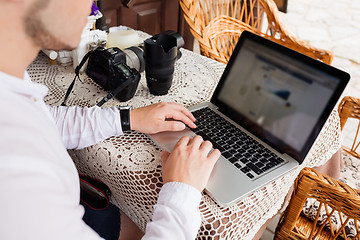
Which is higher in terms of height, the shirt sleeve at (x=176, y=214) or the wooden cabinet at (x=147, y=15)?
the shirt sleeve at (x=176, y=214)

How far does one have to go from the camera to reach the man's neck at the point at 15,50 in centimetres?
48

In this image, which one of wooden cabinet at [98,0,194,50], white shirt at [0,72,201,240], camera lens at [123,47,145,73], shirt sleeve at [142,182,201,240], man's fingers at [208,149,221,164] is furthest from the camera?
wooden cabinet at [98,0,194,50]

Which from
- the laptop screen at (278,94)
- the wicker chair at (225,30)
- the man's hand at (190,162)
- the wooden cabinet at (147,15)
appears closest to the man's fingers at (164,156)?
the man's hand at (190,162)

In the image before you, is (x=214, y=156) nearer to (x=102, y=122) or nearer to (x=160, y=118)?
(x=160, y=118)

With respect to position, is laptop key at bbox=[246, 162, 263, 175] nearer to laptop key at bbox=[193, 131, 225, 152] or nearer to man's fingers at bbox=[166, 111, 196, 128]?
laptop key at bbox=[193, 131, 225, 152]

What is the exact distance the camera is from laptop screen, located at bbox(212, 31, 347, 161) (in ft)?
2.40

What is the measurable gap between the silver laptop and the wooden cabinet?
128 centimetres

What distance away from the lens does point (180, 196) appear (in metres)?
0.60

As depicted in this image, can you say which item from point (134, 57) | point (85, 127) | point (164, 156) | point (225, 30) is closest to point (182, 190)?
point (164, 156)

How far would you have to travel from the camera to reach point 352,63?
3281 millimetres

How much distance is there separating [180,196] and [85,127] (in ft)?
1.10

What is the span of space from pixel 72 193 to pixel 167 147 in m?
0.28

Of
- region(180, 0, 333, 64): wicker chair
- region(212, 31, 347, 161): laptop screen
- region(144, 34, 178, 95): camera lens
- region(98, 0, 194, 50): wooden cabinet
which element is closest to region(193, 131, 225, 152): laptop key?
region(212, 31, 347, 161): laptop screen

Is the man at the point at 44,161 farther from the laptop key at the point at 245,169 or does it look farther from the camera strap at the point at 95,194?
the camera strap at the point at 95,194
